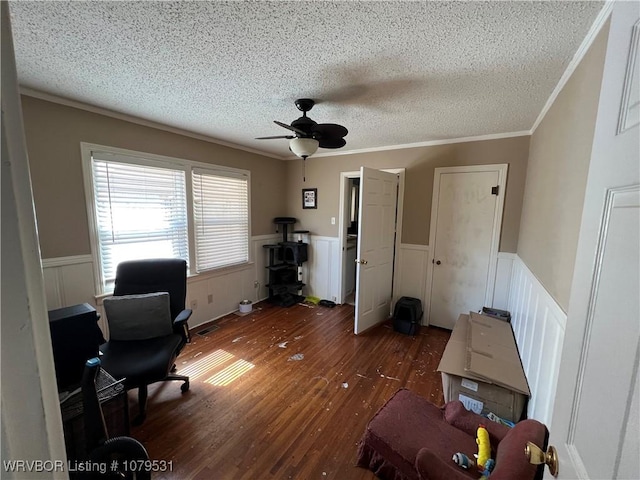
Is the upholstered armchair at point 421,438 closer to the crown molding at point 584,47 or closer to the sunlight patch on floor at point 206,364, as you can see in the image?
the sunlight patch on floor at point 206,364

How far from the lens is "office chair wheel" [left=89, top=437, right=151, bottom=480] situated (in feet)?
3.48

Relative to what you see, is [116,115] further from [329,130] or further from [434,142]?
[434,142]

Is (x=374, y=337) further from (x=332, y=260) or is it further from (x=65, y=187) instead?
(x=65, y=187)

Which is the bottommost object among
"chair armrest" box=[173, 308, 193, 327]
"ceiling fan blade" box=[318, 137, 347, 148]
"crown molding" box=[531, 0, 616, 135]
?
"chair armrest" box=[173, 308, 193, 327]

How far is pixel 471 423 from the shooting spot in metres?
1.41

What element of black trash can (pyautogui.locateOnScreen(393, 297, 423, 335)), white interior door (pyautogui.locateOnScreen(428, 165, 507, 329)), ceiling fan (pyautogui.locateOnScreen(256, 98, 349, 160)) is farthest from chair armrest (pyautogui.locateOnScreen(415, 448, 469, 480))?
white interior door (pyautogui.locateOnScreen(428, 165, 507, 329))

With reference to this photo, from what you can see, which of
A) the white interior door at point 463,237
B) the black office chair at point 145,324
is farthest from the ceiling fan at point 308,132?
the white interior door at point 463,237

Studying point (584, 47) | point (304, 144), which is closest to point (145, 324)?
point (304, 144)

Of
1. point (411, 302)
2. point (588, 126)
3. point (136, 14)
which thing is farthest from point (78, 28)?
point (411, 302)

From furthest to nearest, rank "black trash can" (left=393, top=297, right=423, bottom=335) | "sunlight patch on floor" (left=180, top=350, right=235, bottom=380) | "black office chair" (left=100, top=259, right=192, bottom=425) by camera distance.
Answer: "black trash can" (left=393, top=297, right=423, bottom=335) < "sunlight patch on floor" (left=180, top=350, right=235, bottom=380) < "black office chair" (left=100, top=259, right=192, bottom=425)

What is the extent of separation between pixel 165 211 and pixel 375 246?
2430 millimetres

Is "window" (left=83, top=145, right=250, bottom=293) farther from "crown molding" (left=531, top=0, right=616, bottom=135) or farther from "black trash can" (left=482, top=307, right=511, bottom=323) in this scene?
"crown molding" (left=531, top=0, right=616, bottom=135)

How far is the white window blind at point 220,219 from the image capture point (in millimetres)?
3191

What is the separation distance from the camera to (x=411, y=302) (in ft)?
10.7
